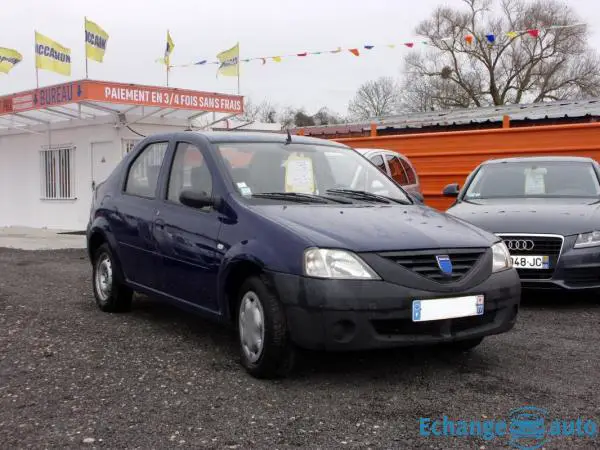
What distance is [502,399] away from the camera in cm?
380

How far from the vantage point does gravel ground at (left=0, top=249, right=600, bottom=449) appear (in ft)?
10.8

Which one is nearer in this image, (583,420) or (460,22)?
(583,420)

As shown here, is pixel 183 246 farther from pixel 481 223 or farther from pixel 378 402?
pixel 481 223

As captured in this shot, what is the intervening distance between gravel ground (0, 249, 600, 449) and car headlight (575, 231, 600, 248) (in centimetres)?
78

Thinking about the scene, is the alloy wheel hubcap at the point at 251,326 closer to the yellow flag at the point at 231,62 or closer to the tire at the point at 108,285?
the tire at the point at 108,285

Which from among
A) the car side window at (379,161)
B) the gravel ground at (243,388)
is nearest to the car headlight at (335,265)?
the gravel ground at (243,388)

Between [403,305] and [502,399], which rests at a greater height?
[403,305]

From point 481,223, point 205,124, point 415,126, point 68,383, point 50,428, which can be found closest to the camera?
point 50,428

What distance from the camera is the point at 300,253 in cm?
389

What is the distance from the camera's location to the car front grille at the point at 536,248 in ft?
20.6

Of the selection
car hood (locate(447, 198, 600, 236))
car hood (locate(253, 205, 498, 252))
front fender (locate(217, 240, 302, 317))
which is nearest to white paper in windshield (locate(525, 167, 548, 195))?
car hood (locate(447, 198, 600, 236))

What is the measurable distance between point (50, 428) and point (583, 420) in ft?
8.80

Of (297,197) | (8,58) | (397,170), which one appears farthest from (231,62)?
(297,197)

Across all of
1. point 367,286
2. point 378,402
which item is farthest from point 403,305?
point 378,402
